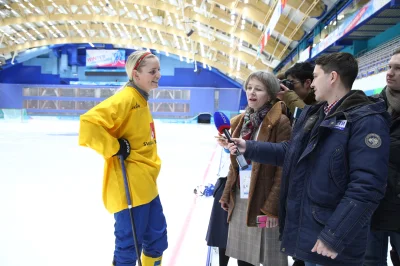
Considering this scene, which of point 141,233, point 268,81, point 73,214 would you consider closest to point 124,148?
Answer: point 141,233

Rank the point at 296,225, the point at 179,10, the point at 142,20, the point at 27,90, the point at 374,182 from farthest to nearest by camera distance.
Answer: the point at 27,90 → the point at 142,20 → the point at 179,10 → the point at 296,225 → the point at 374,182

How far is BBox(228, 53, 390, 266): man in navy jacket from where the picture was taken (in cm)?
133

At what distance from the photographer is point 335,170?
1.41m

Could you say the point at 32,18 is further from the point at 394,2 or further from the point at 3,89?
the point at 394,2

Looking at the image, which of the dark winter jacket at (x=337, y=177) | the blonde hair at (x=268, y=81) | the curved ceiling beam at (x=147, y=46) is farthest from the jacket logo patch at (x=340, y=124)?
the curved ceiling beam at (x=147, y=46)

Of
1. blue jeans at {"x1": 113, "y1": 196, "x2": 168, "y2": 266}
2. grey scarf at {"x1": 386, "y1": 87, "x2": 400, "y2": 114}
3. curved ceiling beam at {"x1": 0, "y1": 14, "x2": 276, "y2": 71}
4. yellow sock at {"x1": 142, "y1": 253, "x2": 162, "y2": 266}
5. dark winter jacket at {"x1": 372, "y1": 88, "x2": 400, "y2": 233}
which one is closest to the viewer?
dark winter jacket at {"x1": 372, "y1": 88, "x2": 400, "y2": 233}

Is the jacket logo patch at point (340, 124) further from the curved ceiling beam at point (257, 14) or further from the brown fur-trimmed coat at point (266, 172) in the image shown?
the curved ceiling beam at point (257, 14)

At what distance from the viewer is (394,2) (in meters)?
6.59

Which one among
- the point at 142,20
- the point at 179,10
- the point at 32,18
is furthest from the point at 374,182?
the point at 32,18

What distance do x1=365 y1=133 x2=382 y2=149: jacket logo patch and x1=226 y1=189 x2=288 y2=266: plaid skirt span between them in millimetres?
967

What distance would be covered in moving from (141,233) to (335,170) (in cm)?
124

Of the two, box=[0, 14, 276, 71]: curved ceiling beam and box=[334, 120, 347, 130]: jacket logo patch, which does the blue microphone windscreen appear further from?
box=[0, 14, 276, 71]: curved ceiling beam

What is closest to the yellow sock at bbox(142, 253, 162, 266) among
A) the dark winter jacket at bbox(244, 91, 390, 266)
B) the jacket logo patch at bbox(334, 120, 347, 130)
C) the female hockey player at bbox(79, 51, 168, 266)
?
the female hockey player at bbox(79, 51, 168, 266)

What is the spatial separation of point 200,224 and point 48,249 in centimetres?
148
